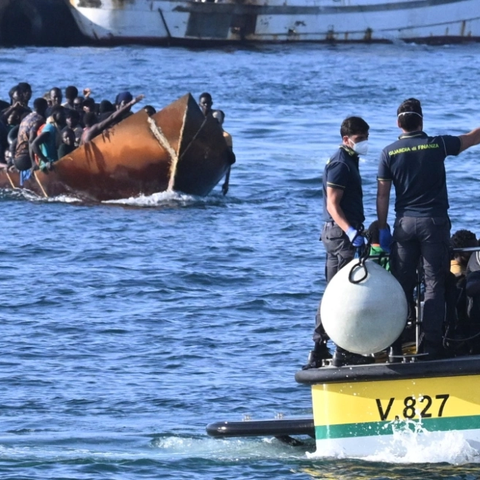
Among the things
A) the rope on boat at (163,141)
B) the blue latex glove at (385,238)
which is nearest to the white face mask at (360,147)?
the blue latex glove at (385,238)

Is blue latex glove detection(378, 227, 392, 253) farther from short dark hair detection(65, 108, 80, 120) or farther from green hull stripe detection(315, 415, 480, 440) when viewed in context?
short dark hair detection(65, 108, 80, 120)

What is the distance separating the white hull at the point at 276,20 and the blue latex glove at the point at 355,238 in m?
47.3

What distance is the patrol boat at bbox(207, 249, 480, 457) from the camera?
26.3ft

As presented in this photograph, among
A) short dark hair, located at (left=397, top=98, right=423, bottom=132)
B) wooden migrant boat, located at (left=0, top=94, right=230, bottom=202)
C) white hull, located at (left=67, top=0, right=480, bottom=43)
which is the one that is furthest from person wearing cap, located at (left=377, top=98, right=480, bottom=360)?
white hull, located at (left=67, top=0, right=480, bottom=43)

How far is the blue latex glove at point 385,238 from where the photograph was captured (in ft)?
27.5

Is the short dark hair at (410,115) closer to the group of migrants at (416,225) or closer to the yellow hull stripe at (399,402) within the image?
the group of migrants at (416,225)

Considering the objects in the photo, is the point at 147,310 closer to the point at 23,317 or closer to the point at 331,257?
the point at 23,317

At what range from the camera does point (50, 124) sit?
64.7ft

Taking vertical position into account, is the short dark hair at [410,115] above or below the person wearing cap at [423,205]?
above

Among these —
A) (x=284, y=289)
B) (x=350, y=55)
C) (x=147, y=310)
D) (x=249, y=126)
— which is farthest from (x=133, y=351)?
(x=350, y=55)

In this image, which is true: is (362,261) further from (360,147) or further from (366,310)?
(360,147)

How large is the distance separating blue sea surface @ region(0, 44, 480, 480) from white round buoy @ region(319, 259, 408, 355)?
28.4 inches

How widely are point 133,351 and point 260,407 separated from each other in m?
2.27

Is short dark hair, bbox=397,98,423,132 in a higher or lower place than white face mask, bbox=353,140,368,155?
higher
